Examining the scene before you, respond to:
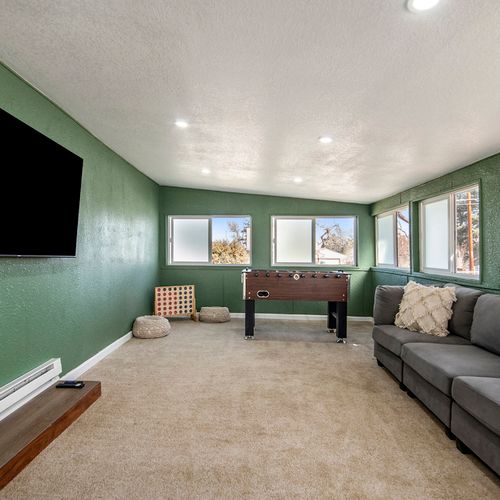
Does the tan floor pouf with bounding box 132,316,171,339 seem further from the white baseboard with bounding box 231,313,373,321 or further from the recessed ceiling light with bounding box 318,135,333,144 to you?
the recessed ceiling light with bounding box 318,135,333,144

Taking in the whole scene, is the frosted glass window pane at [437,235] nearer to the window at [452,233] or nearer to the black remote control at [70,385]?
the window at [452,233]

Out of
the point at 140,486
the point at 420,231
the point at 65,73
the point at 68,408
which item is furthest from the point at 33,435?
the point at 420,231

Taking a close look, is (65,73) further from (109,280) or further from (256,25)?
(109,280)

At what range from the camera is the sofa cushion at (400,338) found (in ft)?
8.89

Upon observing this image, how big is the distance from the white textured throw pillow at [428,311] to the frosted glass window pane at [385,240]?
7.33 ft

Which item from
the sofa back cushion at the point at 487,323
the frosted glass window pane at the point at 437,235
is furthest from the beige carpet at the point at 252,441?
the frosted glass window pane at the point at 437,235

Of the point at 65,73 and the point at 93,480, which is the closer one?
the point at 93,480

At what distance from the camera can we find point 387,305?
11.0 ft

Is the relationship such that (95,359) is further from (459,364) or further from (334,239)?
(334,239)

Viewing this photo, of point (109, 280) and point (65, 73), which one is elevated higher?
point (65, 73)

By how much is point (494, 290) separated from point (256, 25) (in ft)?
10.2

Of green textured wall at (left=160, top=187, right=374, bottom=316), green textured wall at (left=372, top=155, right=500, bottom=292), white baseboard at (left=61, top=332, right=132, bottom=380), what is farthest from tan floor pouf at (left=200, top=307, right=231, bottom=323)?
green textured wall at (left=372, top=155, right=500, bottom=292)

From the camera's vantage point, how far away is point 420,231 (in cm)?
444

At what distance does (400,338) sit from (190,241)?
4.22 meters
